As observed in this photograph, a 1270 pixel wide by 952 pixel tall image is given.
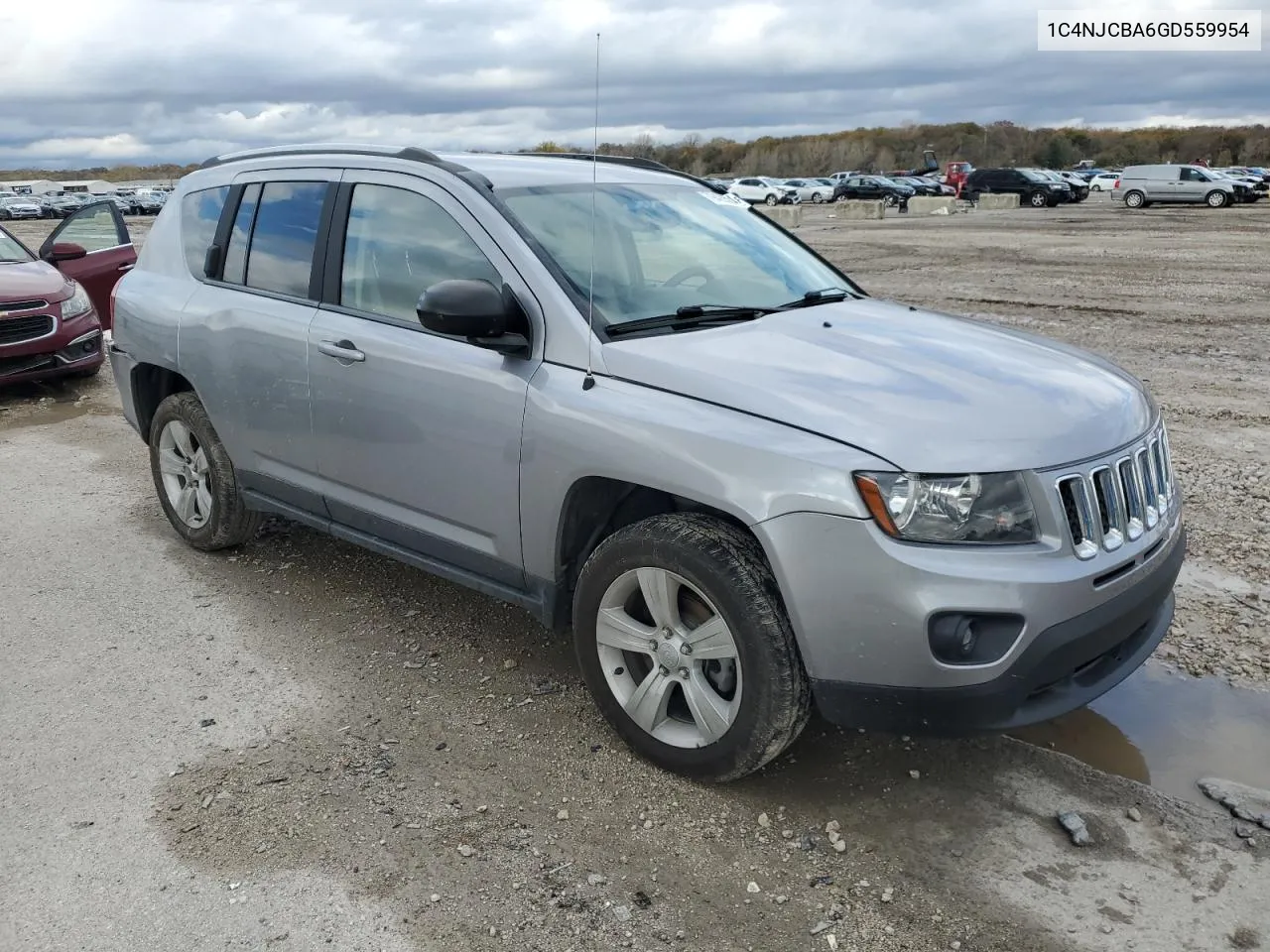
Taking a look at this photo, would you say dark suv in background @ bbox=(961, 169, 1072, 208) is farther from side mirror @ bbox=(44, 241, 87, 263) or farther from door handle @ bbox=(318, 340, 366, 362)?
door handle @ bbox=(318, 340, 366, 362)

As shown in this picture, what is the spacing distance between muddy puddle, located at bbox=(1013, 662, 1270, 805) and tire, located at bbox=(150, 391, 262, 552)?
356 cm

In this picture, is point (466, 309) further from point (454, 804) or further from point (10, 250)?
point (10, 250)

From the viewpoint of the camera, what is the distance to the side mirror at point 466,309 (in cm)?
331

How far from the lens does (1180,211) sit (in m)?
36.5

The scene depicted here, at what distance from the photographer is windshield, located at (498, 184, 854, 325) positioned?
11.9ft

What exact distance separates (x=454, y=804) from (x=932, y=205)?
41.6 m

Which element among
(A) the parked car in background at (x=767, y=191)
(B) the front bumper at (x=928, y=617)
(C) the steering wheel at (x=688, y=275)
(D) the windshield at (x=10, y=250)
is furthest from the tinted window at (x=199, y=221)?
(A) the parked car in background at (x=767, y=191)

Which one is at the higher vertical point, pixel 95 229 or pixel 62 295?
pixel 95 229

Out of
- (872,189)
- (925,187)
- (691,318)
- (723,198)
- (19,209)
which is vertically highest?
(723,198)

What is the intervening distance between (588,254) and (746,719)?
166cm

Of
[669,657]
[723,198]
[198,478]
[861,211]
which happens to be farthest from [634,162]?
[861,211]

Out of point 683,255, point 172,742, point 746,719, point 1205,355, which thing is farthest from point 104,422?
point 1205,355

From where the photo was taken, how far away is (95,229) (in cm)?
1087

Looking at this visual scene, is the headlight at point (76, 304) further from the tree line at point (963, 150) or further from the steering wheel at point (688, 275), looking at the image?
the tree line at point (963, 150)
